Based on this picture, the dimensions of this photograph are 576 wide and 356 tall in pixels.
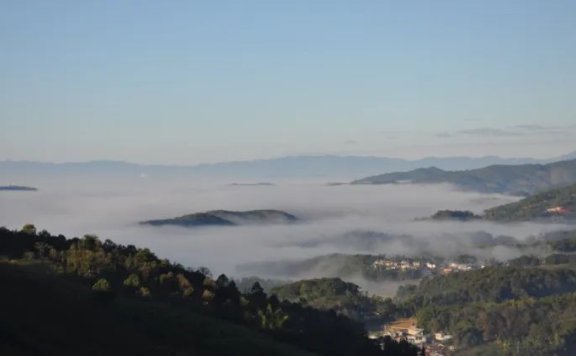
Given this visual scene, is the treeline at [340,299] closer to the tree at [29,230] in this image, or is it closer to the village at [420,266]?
the tree at [29,230]

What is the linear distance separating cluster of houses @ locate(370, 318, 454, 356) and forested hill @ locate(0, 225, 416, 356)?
1124 inches

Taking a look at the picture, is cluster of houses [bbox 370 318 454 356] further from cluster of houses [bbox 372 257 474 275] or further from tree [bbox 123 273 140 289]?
cluster of houses [bbox 372 257 474 275]

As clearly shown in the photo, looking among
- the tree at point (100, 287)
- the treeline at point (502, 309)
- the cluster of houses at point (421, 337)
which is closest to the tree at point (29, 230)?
the tree at point (100, 287)

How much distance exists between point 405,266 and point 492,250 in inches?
1137

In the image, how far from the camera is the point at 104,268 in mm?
46719

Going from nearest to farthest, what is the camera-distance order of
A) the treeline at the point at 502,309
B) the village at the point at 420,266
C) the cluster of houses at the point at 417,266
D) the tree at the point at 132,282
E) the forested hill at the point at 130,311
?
1. the forested hill at the point at 130,311
2. the tree at the point at 132,282
3. the treeline at the point at 502,309
4. the village at the point at 420,266
5. the cluster of houses at the point at 417,266

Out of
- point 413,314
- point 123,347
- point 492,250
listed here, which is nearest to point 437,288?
point 413,314

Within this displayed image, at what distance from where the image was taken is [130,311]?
3453 centimetres

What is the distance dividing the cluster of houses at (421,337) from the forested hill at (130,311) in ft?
93.7

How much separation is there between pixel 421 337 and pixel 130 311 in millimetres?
55854

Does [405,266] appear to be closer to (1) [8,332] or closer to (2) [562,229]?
(2) [562,229]

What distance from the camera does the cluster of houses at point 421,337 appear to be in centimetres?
8168

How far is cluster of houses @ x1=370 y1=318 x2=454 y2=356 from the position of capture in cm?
8168

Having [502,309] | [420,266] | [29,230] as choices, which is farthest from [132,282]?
[420,266]
